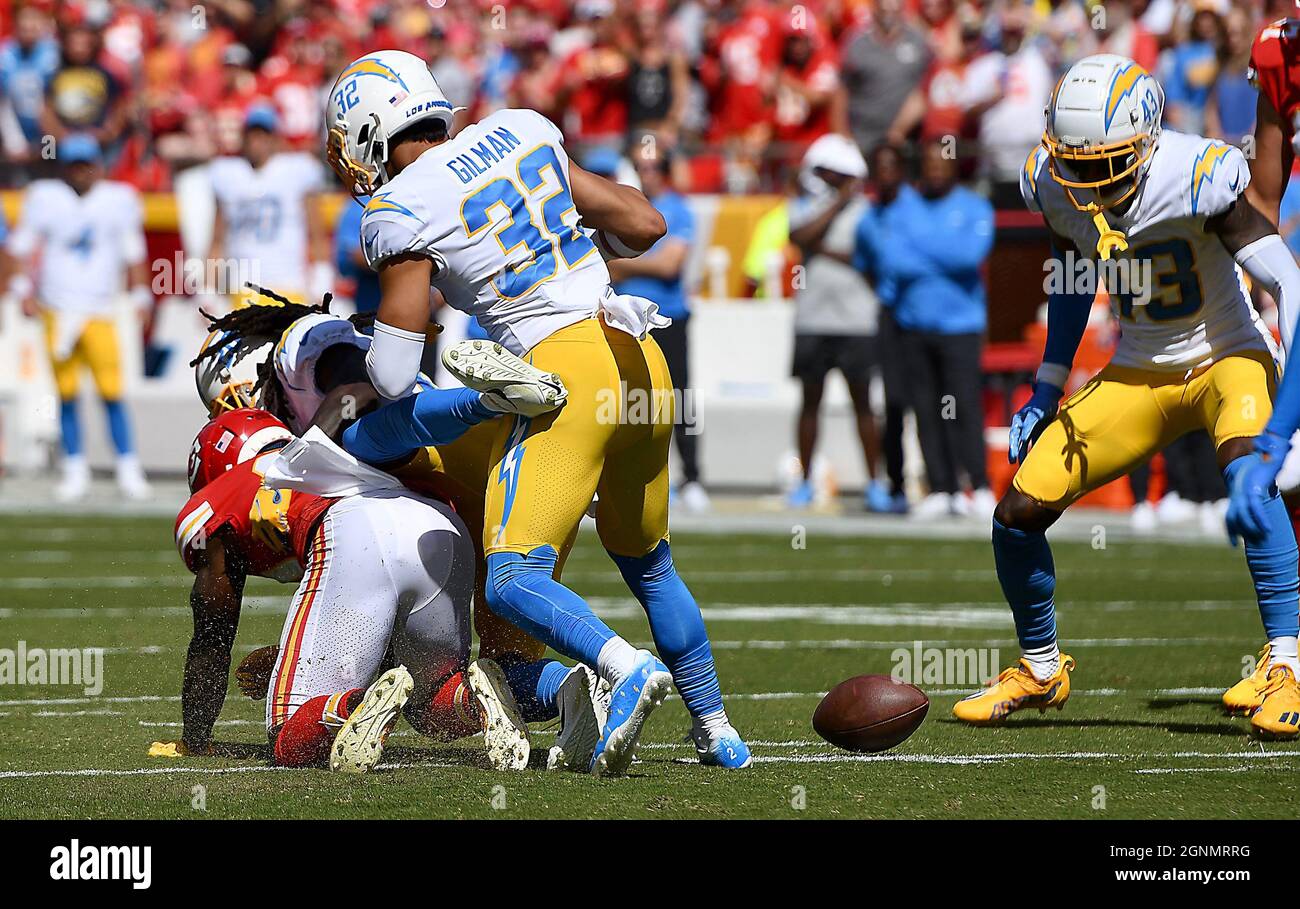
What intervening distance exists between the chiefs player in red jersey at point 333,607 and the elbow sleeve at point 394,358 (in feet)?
1.50

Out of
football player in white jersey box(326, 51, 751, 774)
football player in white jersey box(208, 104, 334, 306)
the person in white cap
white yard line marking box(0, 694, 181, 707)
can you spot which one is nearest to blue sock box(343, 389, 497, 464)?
football player in white jersey box(326, 51, 751, 774)

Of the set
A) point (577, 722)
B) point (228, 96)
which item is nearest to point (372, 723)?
point (577, 722)

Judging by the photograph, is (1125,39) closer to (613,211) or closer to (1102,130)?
(1102,130)

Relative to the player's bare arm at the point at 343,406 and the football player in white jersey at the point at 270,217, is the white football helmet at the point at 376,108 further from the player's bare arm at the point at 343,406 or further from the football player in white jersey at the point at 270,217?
the football player in white jersey at the point at 270,217

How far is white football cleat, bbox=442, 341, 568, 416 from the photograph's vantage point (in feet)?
16.9

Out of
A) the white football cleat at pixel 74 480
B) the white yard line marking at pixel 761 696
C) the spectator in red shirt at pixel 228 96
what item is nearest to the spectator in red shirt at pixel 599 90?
the spectator in red shirt at pixel 228 96

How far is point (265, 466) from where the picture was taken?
18.8 feet

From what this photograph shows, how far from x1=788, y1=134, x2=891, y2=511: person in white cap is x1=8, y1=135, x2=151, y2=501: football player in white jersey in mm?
4399

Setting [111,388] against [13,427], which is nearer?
[111,388]

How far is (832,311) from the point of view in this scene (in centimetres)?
1367
